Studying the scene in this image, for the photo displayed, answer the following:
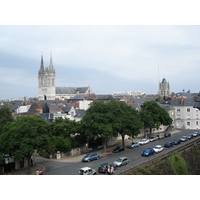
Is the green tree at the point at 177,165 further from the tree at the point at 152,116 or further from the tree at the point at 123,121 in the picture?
the tree at the point at 152,116

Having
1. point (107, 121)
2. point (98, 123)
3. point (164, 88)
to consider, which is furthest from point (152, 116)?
point (164, 88)

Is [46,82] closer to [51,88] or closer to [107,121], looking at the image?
[51,88]

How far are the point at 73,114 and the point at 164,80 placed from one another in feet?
419

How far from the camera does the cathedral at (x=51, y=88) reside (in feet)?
500

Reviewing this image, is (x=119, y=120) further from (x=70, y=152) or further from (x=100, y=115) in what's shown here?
(x=70, y=152)

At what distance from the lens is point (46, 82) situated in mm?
155125

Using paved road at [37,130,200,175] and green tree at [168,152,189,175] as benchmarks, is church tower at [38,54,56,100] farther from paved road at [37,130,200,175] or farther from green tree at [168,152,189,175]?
green tree at [168,152,189,175]

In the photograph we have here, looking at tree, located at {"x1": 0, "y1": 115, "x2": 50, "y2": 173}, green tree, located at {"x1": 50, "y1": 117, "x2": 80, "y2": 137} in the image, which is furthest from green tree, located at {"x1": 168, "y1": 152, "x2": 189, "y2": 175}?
green tree, located at {"x1": 50, "y1": 117, "x2": 80, "y2": 137}

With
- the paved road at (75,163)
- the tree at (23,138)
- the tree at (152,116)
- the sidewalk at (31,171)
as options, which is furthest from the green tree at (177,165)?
the tree at (152,116)

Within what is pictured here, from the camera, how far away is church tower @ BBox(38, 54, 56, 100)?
497 feet

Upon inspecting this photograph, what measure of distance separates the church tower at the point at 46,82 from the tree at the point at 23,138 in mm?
125563

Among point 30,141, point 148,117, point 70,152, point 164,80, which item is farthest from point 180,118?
point 164,80

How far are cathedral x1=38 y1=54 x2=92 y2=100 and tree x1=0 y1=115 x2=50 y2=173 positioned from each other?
12556 cm

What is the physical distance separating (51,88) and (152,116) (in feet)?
372
